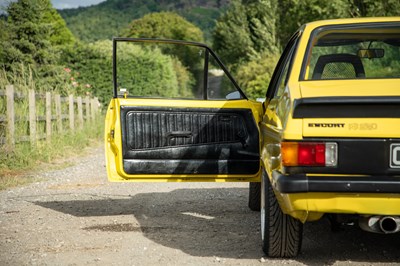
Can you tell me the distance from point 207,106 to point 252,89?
111ft

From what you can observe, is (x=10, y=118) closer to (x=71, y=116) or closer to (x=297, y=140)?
(x=71, y=116)

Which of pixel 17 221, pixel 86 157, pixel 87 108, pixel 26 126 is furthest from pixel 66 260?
pixel 87 108

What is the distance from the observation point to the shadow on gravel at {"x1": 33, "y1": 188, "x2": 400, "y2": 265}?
524cm

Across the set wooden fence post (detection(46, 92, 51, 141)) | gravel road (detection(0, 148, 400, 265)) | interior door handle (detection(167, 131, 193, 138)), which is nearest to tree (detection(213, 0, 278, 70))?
wooden fence post (detection(46, 92, 51, 141))

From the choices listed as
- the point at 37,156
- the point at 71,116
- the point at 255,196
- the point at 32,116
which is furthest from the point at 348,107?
the point at 71,116

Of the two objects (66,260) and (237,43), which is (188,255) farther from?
(237,43)

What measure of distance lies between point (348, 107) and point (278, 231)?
1102 millimetres

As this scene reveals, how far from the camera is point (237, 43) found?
52344 mm

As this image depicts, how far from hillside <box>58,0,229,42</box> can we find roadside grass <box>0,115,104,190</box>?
324 feet

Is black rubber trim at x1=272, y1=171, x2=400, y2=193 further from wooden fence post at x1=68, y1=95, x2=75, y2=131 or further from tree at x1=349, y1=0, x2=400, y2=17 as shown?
tree at x1=349, y1=0, x2=400, y2=17

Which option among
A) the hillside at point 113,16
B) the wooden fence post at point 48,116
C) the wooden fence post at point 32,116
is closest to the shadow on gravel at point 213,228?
the wooden fence post at point 32,116

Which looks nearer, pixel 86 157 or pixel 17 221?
pixel 17 221

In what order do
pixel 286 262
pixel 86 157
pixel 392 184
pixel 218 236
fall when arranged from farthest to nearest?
pixel 86 157
pixel 218 236
pixel 286 262
pixel 392 184

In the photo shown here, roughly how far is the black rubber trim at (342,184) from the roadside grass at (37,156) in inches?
239
